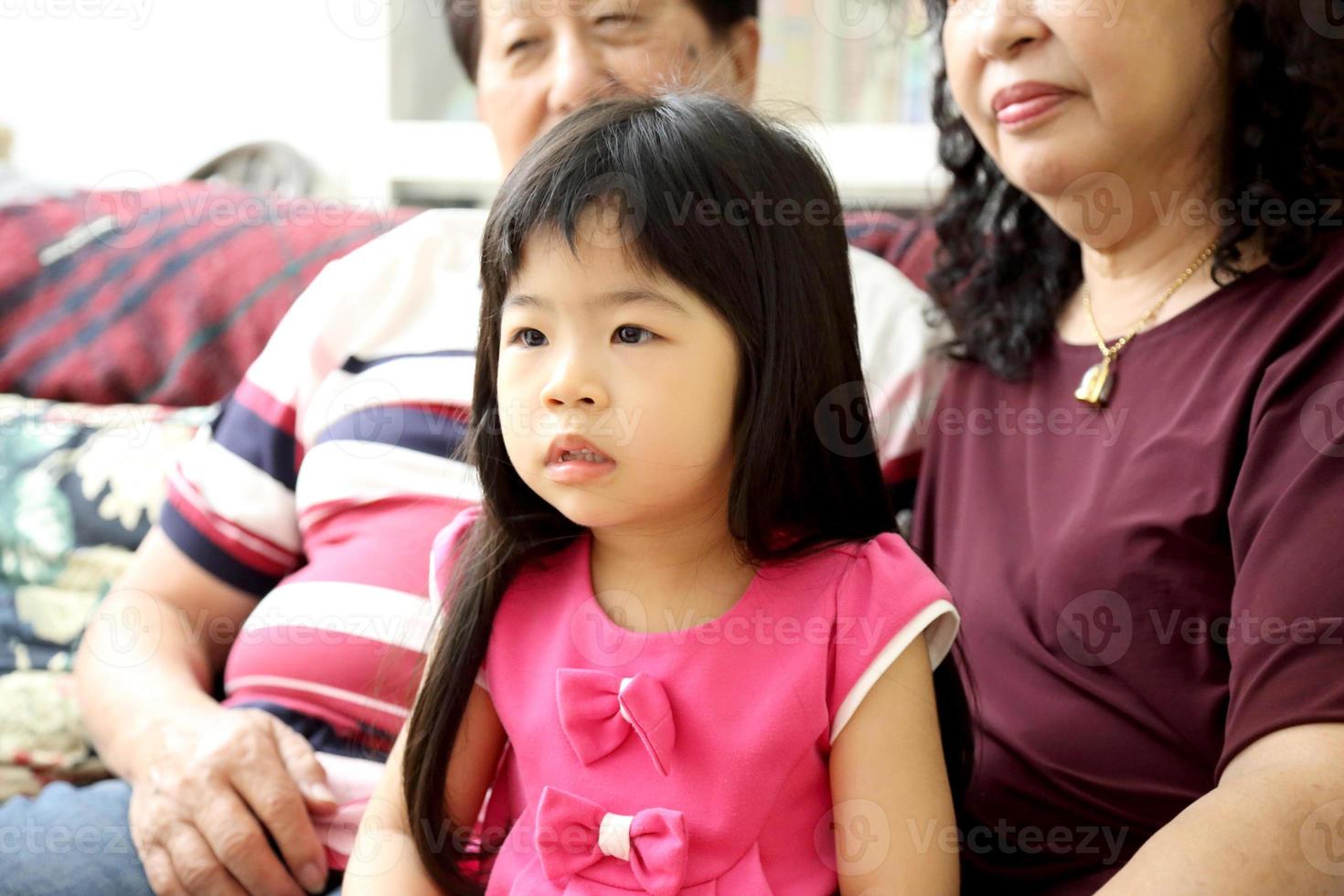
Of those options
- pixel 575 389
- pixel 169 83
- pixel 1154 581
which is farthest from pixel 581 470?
pixel 169 83

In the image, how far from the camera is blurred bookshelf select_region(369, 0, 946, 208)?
245cm

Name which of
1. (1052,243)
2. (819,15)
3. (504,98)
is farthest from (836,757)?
(819,15)

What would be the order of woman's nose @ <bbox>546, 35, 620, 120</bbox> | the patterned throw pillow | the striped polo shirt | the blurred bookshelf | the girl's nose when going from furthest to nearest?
the blurred bookshelf → the patterned throw pillow → woman's nose @ <bbox>546, 35, 620, 120</bbox> → the striped polo shirt → the girl's nose

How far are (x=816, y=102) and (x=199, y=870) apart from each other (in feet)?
6.23

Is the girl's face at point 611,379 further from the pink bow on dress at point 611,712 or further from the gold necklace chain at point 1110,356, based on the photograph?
the gold necklace chain at point 1110,356

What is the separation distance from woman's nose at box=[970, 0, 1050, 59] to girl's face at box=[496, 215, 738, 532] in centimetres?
45

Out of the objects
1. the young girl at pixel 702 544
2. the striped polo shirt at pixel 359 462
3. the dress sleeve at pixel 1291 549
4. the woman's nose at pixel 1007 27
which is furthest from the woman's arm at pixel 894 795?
the woman's nose at pixel 1007 27

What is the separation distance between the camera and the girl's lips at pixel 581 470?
0.89m

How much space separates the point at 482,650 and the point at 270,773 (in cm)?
29

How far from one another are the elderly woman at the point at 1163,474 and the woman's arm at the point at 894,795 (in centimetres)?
12

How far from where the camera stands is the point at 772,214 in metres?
0.94

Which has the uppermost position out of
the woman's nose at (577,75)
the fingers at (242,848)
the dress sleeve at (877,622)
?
the woman's nose at (577,75)

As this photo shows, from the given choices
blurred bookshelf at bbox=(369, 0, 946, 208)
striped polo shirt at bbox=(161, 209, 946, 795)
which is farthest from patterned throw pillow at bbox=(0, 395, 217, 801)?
blurred bookshelf at bbox=(369, 0, 946, 208)

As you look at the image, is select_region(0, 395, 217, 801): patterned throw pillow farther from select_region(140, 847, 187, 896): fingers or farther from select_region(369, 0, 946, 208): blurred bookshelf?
select_region(369, 0, 946, 208): blurred bookshelf
